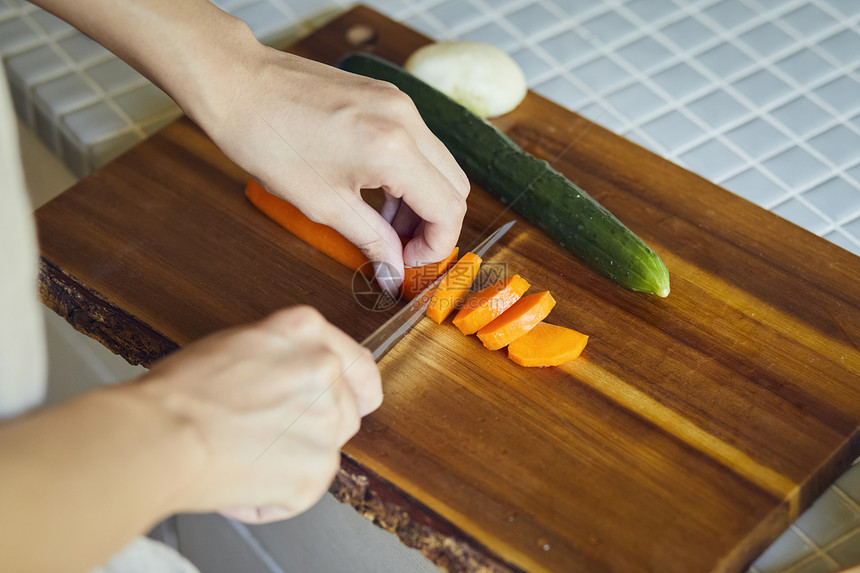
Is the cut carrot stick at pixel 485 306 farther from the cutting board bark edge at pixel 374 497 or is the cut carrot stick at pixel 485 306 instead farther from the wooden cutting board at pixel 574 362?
the cutting board bark edge at pixel 374 497

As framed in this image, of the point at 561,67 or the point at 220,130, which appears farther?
the point at 561,67

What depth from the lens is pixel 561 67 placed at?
189 cm

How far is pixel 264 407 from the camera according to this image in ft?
2.92

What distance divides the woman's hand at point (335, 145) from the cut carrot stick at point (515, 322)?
0.16m

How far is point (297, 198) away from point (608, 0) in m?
1.21

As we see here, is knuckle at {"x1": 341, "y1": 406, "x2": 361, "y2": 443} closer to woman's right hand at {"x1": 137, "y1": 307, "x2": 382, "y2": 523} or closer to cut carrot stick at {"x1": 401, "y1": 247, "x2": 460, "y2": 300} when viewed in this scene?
woman's right hand at {"x1": 137, "y1": 307, "x2": 382, "y2": 523}

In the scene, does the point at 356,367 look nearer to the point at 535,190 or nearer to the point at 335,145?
the point at 335,145

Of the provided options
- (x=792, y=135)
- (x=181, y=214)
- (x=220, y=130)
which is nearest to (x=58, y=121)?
(x=181, y=214)

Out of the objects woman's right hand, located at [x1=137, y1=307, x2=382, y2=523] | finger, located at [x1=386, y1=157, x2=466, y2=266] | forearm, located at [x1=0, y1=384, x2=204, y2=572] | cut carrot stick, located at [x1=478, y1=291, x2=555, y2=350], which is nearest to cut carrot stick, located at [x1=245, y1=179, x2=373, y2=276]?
finger, located at [x1=386, y1=157, x2=466, y2=266]

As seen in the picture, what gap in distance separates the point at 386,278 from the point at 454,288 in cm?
12

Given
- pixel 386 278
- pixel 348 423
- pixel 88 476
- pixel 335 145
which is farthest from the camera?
pixel 386 278

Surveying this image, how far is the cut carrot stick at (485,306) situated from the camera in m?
1.29

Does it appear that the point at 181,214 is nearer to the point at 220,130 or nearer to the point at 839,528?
the point at 220,130

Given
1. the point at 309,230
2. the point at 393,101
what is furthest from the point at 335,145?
the point at 309,230
